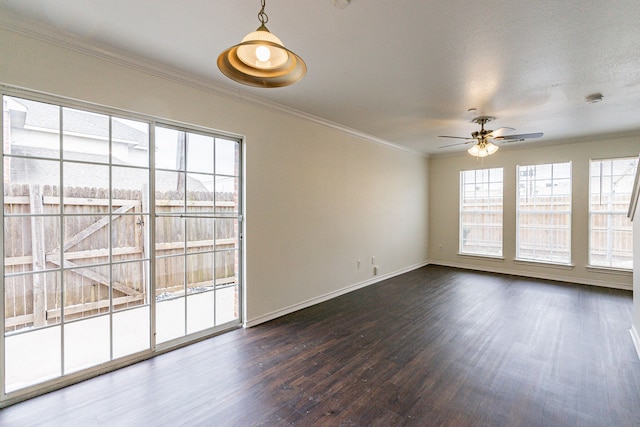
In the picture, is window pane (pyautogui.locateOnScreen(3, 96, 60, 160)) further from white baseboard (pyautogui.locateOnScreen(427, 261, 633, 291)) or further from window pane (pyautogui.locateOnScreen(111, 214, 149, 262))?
white baseboard (pyautogui.locateOnScreen(427, 261, 633, 291))

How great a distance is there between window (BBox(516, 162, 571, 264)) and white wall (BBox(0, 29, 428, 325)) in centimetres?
237

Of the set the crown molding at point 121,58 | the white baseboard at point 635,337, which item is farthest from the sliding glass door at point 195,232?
the white baseboard at point 635,337

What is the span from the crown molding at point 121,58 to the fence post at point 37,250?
1088 mm

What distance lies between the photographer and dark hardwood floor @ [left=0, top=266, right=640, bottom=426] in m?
1.93

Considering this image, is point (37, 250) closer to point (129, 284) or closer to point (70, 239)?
point (70, 239)

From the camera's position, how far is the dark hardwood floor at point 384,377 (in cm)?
193

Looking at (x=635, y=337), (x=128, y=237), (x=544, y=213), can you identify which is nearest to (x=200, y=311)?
(x=128, y=237)

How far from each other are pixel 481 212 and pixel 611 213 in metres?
2.05

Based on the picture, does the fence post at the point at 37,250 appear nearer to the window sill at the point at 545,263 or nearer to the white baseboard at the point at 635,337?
the white baseboard at the point at 635,337

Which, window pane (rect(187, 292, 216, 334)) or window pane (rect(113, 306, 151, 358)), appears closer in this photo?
window pane (rect(113, 306, 151, 358))

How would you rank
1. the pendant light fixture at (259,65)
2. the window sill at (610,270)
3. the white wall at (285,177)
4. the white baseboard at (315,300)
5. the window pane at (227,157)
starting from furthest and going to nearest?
the window sill at (610,270), the white baseboard at (315,300), the window pane at (227,157), the white wall at (285,177), the pendant light fixture at (259,65)

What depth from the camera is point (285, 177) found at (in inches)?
147

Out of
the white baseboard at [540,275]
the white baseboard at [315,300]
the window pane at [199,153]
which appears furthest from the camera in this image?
the white baseboard at [540,275]

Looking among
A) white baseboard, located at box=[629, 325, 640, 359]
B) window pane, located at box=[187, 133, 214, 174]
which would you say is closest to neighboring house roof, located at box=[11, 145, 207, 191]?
window pane, located at box=[187, 133, 214, 174]
